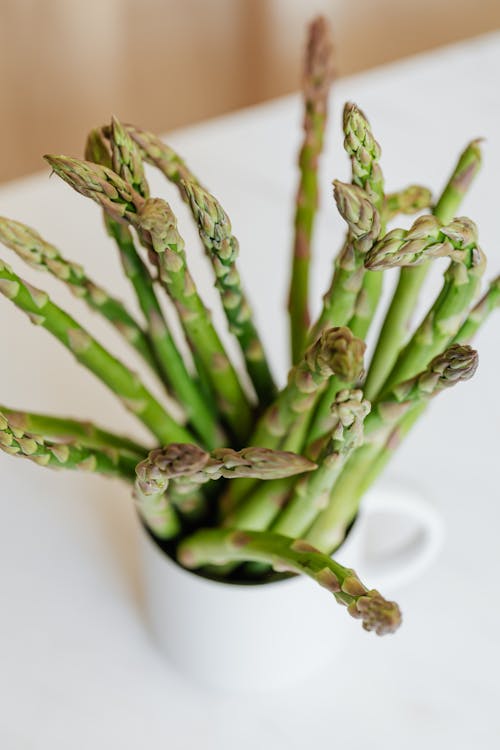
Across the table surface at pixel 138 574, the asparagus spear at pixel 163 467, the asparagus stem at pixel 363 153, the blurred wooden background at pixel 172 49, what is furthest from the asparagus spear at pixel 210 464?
the blurred wooden background at pixel 172 49

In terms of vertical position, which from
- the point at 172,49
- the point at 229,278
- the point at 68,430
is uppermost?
the point at 229,278

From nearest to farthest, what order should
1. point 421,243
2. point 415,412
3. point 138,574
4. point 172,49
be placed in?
1. point 421,243
2. point 415,412
3. point 138,574
4. point 172,49

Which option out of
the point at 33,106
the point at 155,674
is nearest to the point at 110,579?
the point at 155,674

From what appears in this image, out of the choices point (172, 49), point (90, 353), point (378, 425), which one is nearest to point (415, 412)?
point (378, 425)

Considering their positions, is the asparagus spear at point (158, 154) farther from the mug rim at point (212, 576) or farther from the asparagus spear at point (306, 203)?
the mug rim at point (212, 576)

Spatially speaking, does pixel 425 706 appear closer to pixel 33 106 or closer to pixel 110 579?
pixel 110 579

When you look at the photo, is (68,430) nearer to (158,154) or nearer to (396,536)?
(158,154)

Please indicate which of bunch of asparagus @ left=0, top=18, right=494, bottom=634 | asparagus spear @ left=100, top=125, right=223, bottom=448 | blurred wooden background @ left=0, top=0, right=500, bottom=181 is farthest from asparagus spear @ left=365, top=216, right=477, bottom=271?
blurred wooden background @ left=0, top=0, right=500, bottom=181
